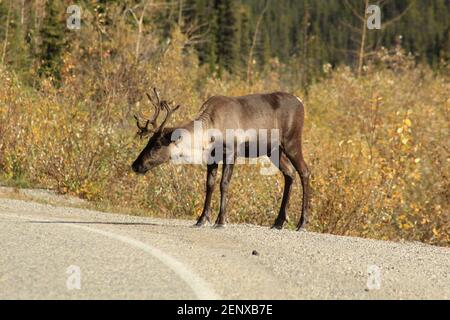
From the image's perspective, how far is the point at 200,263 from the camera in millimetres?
7770

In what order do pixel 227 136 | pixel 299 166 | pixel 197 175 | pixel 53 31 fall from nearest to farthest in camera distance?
pixel 227 136 → pixel 299 166 → pixel 197 175 → pixel 53 31

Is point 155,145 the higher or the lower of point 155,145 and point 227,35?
the lower

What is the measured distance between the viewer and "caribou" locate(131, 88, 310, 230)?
36.4 ft

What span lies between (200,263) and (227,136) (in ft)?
12.5

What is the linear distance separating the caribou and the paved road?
881mm

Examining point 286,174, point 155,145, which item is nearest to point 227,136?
point 155,145

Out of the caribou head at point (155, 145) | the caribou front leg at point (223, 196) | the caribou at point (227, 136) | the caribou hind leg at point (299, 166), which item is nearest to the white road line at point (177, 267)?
the caribou head at point (155, 145)

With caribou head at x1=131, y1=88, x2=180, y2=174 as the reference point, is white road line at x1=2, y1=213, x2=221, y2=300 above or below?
below

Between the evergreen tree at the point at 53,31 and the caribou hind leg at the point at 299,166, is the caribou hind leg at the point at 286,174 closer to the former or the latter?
the caribou hind leg at the point at 299,166

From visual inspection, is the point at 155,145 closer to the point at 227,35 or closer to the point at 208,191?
the point at 208,191

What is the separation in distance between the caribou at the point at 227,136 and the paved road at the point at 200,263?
88 cm

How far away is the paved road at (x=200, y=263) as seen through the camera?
Result: 21.9ft

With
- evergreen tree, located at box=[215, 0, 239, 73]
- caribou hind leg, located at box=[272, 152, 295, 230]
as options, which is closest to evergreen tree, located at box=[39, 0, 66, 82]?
caribou hind leg, located at box=[272, 152, 295, 230]

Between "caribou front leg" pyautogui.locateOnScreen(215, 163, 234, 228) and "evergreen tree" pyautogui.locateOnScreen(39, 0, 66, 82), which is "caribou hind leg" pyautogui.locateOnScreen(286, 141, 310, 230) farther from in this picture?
"evergreen tree" pyautogui.locateOnScreen(39, 0, 66, 82)
